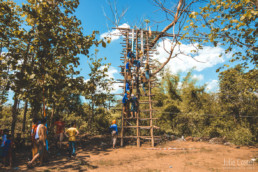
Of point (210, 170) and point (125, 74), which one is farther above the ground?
point (125, 74)

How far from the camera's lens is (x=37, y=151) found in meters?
5.27

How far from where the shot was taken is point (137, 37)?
34.1ft

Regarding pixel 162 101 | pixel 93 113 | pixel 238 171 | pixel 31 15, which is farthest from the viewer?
pixel 162 101

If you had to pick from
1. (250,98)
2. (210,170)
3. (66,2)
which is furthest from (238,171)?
(66,2)

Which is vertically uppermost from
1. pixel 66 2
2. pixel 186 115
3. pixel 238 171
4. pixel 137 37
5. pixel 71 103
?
pixel 137 37

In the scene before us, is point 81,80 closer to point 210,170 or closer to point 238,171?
point 210,170

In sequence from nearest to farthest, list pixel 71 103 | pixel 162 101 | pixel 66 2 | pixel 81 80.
Answer: pixel 66 2 < pixel 81 80 < pixel 71 103 < pixel 162 101

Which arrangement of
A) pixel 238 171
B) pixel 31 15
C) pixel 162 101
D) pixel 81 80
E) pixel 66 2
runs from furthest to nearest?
pixel 162 101 → pixel 81 80 → pixel 66 2 → pixel 238 171 → pixel 31 15

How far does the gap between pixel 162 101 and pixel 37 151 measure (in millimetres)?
12451

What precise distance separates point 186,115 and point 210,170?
763 cm

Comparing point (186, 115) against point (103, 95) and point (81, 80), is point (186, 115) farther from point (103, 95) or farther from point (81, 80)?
point (81, 80)

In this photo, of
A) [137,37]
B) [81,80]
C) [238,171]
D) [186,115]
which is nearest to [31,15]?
[81,80]

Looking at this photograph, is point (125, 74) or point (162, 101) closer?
point (125, 74)

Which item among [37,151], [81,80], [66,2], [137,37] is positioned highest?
[137,37]
